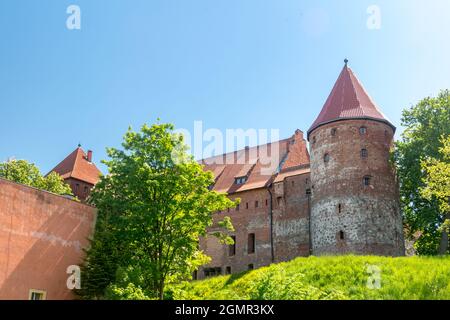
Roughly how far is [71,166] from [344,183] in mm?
27660

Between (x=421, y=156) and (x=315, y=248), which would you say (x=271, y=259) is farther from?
(x=421, y=156)

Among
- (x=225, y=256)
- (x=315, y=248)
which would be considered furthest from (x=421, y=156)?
(x=225, y=256)

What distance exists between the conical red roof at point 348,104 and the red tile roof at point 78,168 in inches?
904

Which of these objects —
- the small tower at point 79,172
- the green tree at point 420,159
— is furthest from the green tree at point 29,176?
the green tree at point 420,159

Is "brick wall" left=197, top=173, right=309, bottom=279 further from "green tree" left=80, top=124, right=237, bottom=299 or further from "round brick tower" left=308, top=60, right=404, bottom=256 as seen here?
"green tree" left=80, top=124, right=237, bottom=299

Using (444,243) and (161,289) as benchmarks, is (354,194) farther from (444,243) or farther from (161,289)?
(161,289)

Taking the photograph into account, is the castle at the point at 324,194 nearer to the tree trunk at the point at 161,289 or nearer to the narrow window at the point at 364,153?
the narrow window at the point at 364,153

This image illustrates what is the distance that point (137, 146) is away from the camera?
1022 inches

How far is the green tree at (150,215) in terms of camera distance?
2405cm

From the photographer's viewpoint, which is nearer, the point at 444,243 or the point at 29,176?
the point at 444,243

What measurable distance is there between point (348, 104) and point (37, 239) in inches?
900

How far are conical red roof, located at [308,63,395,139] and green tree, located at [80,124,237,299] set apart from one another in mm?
13582

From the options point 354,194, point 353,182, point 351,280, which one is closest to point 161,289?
point 351,280

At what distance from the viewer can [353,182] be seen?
112 feet
